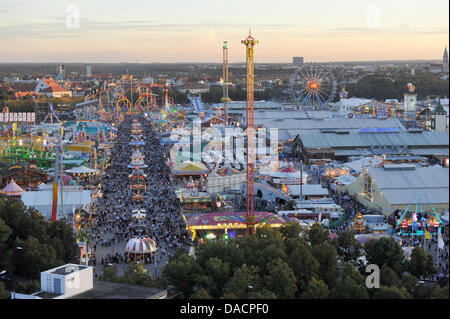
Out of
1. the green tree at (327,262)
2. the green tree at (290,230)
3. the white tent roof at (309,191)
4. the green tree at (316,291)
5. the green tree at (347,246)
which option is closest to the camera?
the green tree at (316,291)

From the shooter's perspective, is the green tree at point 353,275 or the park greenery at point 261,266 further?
the green tree at point 353,275

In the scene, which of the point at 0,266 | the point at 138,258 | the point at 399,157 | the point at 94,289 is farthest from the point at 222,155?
the point at 94,289

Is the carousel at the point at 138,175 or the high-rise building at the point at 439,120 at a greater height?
the high-rise building at the point at 439,120

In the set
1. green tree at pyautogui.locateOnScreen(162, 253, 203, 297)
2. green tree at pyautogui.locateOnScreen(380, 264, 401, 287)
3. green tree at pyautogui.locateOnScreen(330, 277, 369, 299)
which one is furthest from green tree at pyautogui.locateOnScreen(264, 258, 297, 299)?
green tree at pyautogui.locateOnScreen(380, 264, 401, 287)

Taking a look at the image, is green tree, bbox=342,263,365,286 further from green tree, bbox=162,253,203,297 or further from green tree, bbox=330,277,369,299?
green tree, bbox=162,253,203,297

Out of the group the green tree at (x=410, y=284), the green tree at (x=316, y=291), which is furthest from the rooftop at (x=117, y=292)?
the green tree at (x=410, y=284)

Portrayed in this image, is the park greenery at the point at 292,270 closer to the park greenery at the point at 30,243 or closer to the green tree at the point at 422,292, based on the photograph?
the green tree at the point at 422,292
